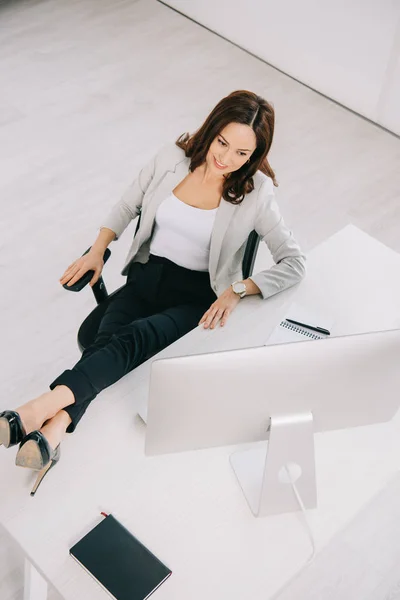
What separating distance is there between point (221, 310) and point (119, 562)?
2.67 feet

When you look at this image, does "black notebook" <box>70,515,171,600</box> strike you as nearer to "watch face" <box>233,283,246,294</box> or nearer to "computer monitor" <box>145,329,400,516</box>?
"computer monitor" <box>145,329,400,516</box>

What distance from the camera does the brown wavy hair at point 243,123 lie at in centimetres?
221

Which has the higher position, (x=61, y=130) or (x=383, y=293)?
(x=383, y=293)

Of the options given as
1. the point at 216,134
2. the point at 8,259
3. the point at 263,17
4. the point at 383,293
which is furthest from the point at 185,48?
the point at 383,293

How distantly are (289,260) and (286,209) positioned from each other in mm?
1675

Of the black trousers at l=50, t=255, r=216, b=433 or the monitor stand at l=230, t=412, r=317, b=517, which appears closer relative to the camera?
the monitor stand at l=230, t=412, r=317, b=517

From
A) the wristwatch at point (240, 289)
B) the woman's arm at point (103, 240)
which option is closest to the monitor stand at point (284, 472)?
the wristwatch at point (240, 289)

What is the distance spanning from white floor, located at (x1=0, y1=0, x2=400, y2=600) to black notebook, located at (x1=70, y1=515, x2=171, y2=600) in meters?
1.32

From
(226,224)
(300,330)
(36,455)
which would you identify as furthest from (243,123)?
(36,455)

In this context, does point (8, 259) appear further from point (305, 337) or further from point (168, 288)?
point (305, 337)

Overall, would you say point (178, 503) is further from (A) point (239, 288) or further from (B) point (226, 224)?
(B) point (226, 224)

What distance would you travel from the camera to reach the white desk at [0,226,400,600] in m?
1.63

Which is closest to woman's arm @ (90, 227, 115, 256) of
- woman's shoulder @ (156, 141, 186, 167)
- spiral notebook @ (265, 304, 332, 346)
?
woman's shoulder @ (156, 141, 186, 167)

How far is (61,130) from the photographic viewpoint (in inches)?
168
